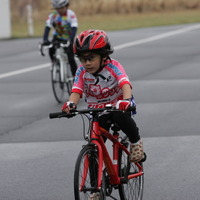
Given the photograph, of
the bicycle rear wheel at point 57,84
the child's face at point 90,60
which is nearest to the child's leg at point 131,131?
the child's face at point 90,60

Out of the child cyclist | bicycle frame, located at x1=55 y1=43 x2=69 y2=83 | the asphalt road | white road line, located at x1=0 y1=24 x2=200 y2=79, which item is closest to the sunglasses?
A: the child cyclist

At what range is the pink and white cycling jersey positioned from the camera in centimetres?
672

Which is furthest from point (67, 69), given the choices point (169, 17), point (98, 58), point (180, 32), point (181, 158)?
point (169, 17)

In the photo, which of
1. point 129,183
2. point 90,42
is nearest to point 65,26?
point 129,183

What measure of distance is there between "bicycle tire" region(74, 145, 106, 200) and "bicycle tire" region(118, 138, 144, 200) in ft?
1.81

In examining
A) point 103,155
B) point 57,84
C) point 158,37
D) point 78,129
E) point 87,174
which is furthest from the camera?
point 158,37

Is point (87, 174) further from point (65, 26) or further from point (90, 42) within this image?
point (65, 26)

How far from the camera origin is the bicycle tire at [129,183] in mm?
6863

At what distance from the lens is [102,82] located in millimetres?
6738

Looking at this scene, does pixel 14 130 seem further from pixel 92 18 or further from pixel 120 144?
pixel 92 18

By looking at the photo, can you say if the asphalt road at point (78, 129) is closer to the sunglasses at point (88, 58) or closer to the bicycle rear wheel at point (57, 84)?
the bicycle rear wheel at point (57, 84)

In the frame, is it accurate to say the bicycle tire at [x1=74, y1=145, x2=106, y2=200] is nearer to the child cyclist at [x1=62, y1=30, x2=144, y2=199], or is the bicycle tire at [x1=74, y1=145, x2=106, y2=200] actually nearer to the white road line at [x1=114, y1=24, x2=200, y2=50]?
the child cyclist at [x1=62, y1=30, x2=144, y2=199]

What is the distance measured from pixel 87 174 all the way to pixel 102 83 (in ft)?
3.06

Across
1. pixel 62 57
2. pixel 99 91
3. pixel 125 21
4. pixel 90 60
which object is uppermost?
pixel 90 60
